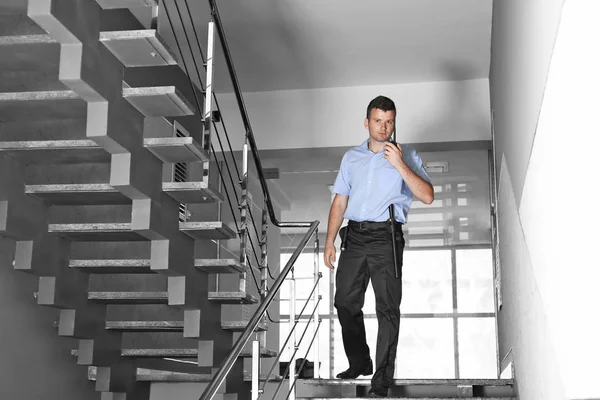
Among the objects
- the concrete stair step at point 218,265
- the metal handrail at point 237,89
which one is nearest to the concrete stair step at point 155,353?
the concrete stair step at point 218,265

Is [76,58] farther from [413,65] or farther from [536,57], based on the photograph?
[413,65]

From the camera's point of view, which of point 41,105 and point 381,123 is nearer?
point 41,105

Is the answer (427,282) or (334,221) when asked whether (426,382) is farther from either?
(427,282)

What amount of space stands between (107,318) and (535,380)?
333cm

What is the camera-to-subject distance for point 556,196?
1.82 meters

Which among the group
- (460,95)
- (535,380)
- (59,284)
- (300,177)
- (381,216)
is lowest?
(535,380)

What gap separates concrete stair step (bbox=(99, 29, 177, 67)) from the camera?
9.95 feet

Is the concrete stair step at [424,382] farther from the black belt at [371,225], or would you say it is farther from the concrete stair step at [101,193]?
the concrete stair step at [101,193]

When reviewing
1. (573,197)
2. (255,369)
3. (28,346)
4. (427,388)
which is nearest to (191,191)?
(255,369)

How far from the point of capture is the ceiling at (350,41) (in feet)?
17.4

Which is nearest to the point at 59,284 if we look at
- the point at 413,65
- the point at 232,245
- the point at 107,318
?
the point at 107,318

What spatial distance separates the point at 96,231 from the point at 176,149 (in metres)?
0.78

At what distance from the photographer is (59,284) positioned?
4.30 metres

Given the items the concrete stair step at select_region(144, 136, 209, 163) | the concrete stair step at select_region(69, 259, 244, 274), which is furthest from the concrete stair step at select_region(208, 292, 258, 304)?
the concrete stair step at select_region(144, 136, 209, 163)
